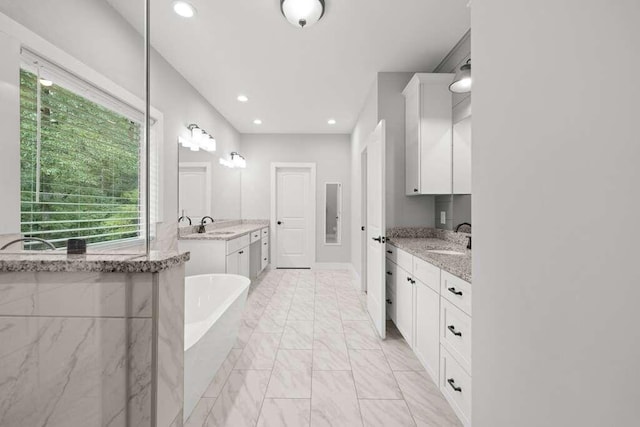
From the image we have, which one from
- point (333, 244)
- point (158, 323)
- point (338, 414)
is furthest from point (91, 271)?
point (333, 244)

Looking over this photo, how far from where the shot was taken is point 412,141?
9.07ft

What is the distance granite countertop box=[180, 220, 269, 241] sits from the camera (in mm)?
2949

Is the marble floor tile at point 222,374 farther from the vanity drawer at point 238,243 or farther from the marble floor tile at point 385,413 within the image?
the vanity drawer at point 238,243

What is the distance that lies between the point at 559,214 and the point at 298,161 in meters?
5.11

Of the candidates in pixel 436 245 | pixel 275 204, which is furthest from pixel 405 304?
pixel 275 204

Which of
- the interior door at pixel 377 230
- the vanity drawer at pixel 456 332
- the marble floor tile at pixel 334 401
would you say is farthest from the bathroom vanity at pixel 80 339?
the interior door at pixel 377 230

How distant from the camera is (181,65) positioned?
284 cm

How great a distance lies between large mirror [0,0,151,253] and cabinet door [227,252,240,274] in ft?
6.69

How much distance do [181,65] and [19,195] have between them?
2.57 m

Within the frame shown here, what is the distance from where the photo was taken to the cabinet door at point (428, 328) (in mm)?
1701

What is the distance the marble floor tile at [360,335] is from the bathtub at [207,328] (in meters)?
1.02

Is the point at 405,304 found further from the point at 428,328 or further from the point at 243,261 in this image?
the point at 243,261

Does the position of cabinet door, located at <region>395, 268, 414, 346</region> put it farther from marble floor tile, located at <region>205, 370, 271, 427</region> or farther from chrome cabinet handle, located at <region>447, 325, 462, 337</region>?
marble floor tile, located at <region>205, 370, 271, 427</region>

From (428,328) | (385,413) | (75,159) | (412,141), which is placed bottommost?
(385,413)
